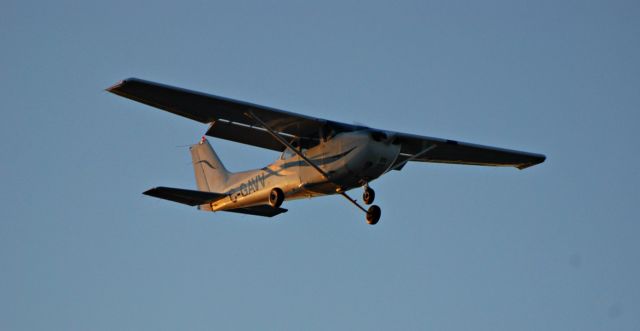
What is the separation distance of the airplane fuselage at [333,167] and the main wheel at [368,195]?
0.33 meters

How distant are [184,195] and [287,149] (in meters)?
3.05

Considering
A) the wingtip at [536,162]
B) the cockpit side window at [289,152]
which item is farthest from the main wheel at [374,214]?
the wingtip at [536,162]

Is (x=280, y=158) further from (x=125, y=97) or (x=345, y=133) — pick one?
(x=125, y=97)

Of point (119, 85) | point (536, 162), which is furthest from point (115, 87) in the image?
point (536, 162)

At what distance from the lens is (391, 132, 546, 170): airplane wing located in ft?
94.7

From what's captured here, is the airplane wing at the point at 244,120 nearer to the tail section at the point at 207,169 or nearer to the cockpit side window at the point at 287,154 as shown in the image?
Result: the cockpit side window at the point at 287,154

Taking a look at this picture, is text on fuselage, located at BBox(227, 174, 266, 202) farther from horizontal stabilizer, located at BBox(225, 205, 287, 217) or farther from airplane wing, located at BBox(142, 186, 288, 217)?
horizontal stabilizer, located at BBox(225, 205, 287, 217)

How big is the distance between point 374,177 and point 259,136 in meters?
3.61

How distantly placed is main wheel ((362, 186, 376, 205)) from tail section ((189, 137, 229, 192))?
17.7ft

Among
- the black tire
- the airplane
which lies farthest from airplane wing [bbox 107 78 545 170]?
the black tire

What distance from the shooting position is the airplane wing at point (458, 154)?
28.9 meters

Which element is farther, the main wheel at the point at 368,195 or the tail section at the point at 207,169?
the tail section at the point at 207,169

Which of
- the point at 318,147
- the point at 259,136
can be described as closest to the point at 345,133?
the point at 318,147

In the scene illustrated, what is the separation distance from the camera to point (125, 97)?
25.8m
